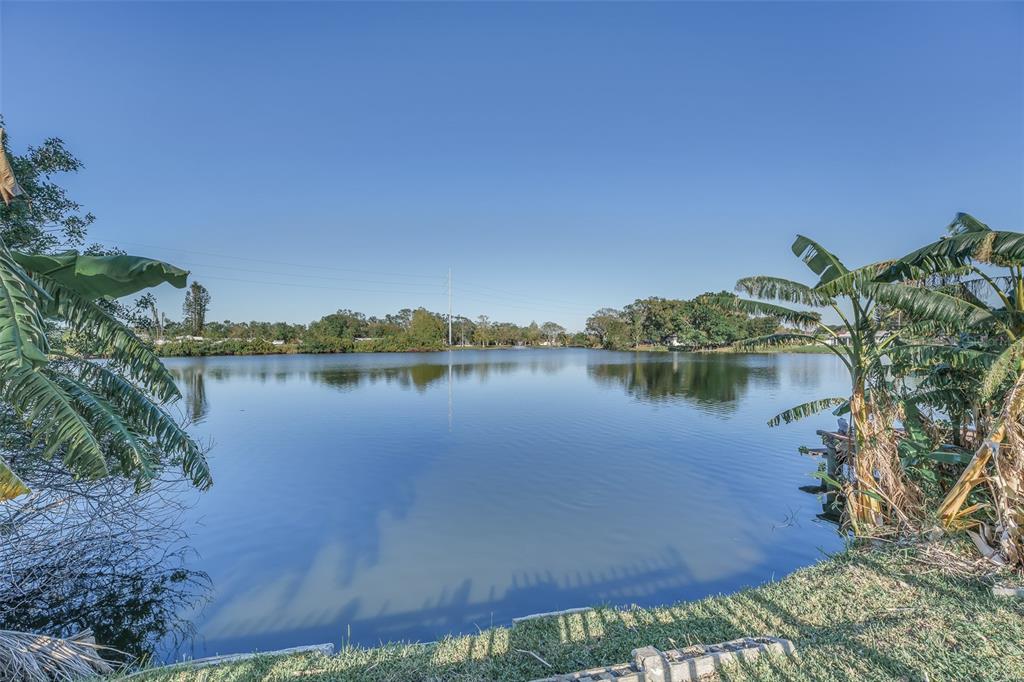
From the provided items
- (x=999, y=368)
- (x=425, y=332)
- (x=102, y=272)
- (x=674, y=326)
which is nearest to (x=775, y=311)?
(x=999, y=368)

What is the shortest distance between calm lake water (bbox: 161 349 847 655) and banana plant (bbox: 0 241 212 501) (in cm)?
251

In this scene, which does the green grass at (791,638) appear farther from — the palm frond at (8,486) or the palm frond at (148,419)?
the palm frond at (148,419)

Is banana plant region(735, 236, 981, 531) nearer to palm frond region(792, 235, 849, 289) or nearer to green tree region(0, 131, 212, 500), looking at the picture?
palm frond region(792, 235, 849, 289)

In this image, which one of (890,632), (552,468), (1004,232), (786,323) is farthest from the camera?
(552,468)

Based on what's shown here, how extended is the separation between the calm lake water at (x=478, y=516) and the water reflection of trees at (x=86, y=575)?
20.7 inches

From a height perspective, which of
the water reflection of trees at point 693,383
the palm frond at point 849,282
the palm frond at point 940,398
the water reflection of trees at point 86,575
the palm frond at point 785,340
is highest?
the palm frond at point 849,282

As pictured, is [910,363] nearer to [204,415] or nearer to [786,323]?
[786,323]

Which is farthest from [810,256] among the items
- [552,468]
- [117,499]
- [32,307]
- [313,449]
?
[313,449]

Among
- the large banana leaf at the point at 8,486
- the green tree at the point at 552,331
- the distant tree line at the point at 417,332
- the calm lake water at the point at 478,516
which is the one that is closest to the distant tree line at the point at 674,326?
the distant tree line at the point at 417,332

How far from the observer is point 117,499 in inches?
261

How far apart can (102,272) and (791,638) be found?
6.05 meters

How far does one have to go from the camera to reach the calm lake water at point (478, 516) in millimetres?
5754

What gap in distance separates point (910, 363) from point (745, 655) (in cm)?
538

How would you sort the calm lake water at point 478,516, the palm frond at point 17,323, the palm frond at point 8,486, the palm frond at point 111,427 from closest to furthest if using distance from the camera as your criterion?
the palm frond at point 8,486
the palm frond at point 17,323
the palm frond at point 111,427
the calm lake water at point 478,516
